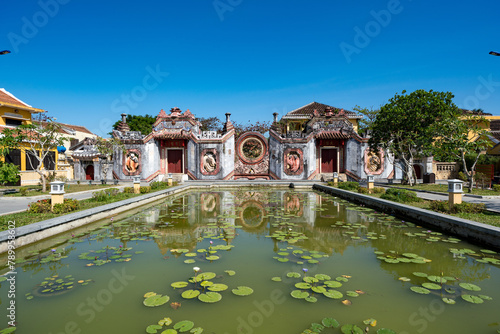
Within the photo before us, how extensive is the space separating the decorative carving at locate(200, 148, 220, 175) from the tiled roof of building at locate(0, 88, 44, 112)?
16.0 m

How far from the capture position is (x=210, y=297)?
2916 millimetres

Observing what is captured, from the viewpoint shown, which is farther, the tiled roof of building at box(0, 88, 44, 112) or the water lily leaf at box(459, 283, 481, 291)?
the tiled roof of building at box(0, 88, 44, 112)

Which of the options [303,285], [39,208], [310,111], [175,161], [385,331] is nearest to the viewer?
[385,331]

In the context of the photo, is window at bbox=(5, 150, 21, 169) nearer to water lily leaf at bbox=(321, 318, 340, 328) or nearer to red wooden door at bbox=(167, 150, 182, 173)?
red wooden door at bbox=(167, 150, 182, 173)

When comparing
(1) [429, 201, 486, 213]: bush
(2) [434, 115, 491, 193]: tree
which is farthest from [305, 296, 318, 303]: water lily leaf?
(2) [434, 115, 491, 193]: tree

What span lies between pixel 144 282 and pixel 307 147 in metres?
19.8

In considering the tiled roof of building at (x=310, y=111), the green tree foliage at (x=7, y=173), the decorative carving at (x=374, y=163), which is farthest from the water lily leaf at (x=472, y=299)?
the tiled roof of building at (x=310, y=111)

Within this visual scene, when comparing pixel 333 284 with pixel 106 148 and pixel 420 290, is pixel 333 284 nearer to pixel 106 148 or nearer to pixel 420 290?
pixel 420 290

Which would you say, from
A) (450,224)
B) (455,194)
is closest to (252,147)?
(455,194)

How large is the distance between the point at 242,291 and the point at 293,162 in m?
19.4

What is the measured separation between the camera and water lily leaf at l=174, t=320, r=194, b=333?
92.8 inches

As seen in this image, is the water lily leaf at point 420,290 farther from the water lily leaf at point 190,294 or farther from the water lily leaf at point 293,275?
the water lily leaf at point 190,294

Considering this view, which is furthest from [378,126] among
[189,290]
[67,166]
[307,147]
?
[67,166]

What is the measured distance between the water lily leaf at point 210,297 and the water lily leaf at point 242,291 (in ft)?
0.63
